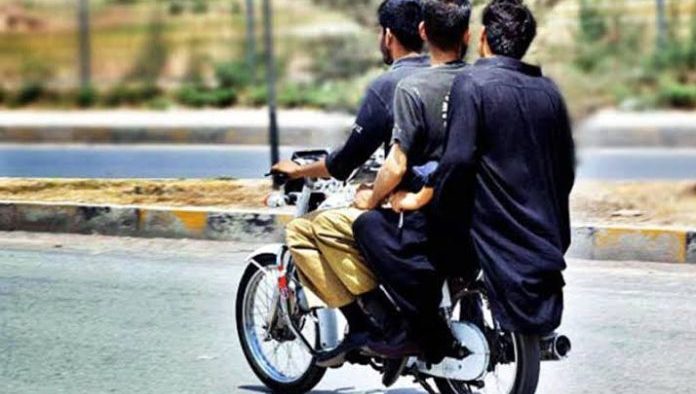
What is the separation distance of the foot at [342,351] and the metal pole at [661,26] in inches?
596

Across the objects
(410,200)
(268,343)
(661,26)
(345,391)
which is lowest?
(661,26)

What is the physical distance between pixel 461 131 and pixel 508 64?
0.29 meters

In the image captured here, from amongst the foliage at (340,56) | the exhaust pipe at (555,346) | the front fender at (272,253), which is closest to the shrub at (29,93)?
the foliage at (340,56)

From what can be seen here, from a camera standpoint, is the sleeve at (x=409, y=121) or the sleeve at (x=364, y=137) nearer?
the sleeve at (x=409, y=121)

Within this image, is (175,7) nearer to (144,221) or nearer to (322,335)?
(144,221)

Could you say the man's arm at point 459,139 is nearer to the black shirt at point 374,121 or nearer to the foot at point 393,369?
the black shirt at point 374,121

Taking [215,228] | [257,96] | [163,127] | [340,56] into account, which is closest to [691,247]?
[215,228]

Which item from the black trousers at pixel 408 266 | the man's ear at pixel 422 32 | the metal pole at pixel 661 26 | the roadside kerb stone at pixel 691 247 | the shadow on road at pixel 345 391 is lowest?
the metal pole at pixel 661 26

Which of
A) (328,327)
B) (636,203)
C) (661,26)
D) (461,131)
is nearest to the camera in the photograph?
(461,131)

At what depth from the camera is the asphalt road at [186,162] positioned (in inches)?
567

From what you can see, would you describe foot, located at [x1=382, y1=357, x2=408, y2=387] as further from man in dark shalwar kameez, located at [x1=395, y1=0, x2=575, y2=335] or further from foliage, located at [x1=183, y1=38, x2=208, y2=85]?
foliage, located at [x1=183, y1=38, x2=208, y2=85]

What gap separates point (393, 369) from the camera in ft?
20.7

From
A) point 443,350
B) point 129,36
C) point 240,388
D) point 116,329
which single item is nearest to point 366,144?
point 443,350

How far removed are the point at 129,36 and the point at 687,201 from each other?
37.5 feet
